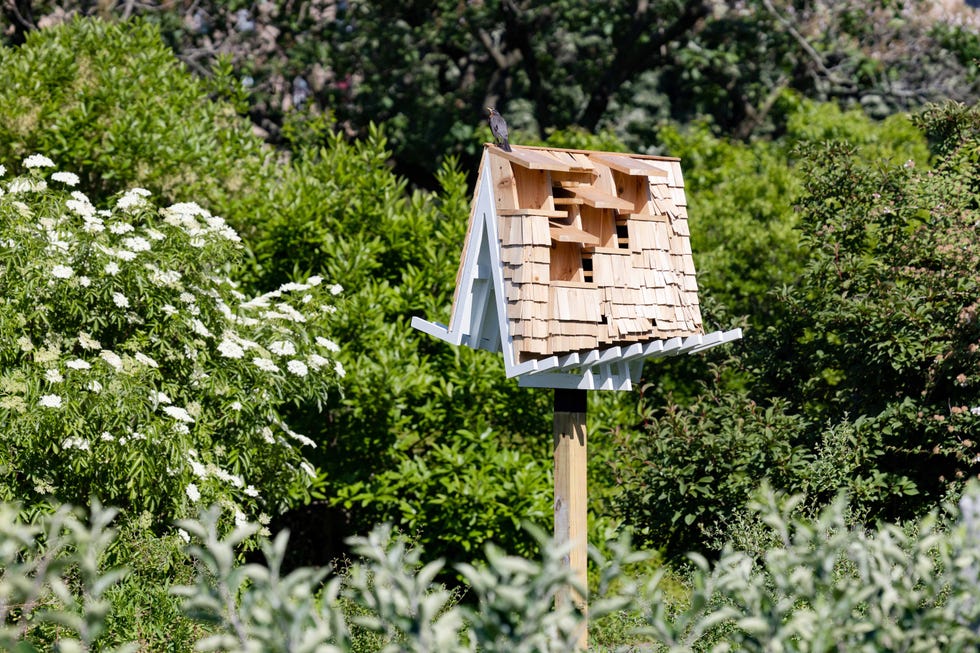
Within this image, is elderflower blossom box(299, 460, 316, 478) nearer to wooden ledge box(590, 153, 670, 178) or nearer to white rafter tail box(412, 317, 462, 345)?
white rafter tail box(412, 317, 462, 345)

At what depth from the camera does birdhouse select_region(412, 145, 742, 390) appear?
15.8 ft

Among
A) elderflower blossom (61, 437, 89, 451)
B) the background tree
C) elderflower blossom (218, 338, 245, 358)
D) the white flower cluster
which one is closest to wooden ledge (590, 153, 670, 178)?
elderflower blossom (218, 338, 245, 358)

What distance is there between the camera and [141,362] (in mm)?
5805

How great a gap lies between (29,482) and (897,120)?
11.4 m

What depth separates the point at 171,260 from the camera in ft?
20.4

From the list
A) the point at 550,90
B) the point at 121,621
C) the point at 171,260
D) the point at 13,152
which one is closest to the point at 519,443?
the point at 171,260

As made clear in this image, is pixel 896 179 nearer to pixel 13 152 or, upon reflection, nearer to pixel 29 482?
pixel 29 482

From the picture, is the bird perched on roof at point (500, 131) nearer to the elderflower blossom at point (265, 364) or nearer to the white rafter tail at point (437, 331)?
the white rafter tail at point (437, 331)

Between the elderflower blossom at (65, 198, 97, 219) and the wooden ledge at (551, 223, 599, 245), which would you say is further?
the elderflower blossom at (65, 198, 97, 219)

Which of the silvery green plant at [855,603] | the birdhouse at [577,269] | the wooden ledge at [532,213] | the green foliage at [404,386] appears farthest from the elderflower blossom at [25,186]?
the silvery green plant at [855,603]

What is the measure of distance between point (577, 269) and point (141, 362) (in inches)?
98.0

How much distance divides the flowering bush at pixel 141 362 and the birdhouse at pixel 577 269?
1.63 metres

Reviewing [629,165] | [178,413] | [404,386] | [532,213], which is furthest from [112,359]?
[629,165]

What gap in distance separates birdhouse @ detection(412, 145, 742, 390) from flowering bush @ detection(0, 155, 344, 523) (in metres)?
1.63
